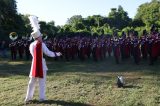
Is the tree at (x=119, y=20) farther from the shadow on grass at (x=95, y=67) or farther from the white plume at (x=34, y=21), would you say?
the white plume at (x=34, y=21)

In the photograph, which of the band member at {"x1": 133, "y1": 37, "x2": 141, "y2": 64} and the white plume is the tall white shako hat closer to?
the white plume

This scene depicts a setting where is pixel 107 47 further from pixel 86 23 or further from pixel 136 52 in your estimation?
pixel 86 23

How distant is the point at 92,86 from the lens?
13617 millimetres

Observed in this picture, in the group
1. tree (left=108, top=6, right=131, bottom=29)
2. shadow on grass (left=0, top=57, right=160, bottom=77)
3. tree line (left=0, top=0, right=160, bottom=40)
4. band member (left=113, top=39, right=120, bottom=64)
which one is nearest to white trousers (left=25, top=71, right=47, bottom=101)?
shadow on grass (left=0, top=57, right=160, bottom=77)

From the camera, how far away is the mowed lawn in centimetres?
1162

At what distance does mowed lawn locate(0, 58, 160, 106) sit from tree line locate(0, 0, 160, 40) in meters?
13.1

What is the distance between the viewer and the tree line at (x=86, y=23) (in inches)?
1518

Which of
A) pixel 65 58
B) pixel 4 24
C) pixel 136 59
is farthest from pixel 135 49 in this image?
pixel 4 24

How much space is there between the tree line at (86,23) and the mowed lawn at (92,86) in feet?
42.8

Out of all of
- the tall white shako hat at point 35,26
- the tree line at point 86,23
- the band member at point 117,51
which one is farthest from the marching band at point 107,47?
the tall white shako hat at point 35,26

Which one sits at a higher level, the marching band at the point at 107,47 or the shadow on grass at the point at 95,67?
the marching band at the point at 107,47

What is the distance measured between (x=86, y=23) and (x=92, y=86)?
39.5 meters

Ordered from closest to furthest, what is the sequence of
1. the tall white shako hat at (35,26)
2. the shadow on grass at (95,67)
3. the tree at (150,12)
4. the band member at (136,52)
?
1. the tall white shako hat at (35,26)
2. the shadow on grass at (95,67)
3. the band member at (136,52)
4. the tree at (150,12)

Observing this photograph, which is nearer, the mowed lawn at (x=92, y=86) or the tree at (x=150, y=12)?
the mowed lawn at (x=92, y=86)
